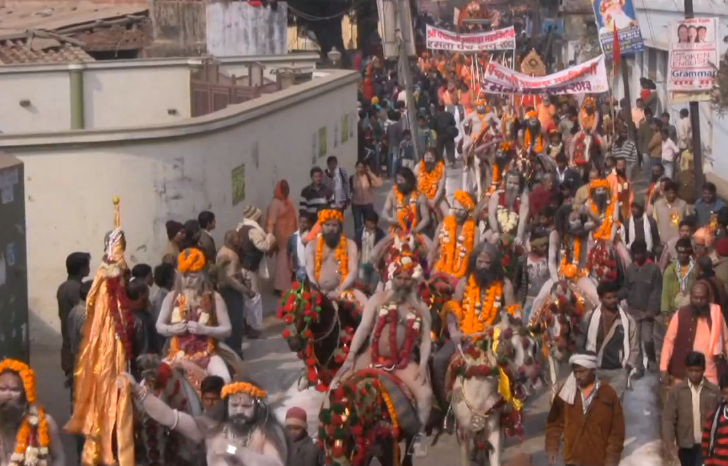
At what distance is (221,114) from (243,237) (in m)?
2.22

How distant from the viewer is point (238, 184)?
1773 centimetres

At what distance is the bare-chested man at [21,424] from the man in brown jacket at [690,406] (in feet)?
13.3

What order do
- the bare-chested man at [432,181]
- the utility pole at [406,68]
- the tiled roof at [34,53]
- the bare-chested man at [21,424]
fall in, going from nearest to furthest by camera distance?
the bare-chested man at [21,424] < the bare-chested man at [432,181] < the utility pole at [406,68] < the tiled roof at [34,53]

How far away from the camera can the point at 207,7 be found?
1280 inches

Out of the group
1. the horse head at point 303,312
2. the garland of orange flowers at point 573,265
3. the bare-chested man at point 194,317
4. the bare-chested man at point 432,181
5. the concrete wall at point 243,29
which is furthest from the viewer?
the concrete wall at point 243,29

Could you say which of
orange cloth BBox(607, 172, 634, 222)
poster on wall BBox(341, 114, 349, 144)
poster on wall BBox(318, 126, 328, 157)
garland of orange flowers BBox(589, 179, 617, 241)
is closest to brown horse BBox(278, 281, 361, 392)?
garland of orange flowers BBox(589, 179, 617, 241)

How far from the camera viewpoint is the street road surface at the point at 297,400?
1181 cm

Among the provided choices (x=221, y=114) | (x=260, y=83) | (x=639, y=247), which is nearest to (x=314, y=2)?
(x=260, y=83)

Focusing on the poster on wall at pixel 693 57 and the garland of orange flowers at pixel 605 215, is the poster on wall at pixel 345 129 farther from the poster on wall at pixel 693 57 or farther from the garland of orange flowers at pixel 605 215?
the garland of orange flowers at pixel 605 215

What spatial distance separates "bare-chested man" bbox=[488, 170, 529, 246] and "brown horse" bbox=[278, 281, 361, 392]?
3.38m

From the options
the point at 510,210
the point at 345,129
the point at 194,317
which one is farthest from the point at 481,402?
the point at 345,129

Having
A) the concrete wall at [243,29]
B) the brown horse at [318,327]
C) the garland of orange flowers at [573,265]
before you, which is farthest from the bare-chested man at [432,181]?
the concrete wall at [243,29]

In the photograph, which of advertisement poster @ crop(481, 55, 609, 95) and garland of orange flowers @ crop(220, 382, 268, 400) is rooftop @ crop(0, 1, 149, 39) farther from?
garland of orange flowers @ crop(220, 382, 268, 400)

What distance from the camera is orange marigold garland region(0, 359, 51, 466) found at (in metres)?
8.66
